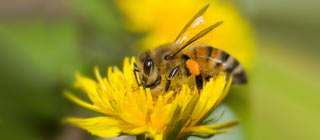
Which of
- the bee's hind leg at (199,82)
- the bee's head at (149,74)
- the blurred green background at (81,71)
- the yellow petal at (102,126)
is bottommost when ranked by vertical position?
the yellow petal at (102,126)

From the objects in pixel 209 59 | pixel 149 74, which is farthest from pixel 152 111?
pixel 209 59

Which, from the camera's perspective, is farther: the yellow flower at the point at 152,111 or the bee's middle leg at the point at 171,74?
the bee's middle leg at the point at 171,74

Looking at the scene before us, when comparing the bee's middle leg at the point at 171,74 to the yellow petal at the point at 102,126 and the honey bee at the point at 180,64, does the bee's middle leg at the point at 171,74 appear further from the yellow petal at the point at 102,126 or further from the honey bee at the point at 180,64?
the yellow petal at the point at 102,126

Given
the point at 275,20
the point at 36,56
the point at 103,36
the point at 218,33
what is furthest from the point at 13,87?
the point at 275,20

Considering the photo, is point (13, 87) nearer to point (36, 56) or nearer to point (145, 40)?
point (36, 56)

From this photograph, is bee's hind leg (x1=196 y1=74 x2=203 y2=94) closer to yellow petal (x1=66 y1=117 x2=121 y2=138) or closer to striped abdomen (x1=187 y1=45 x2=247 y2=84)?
striped abdomen (x1=187 y1=45 x2=247 y2=84)

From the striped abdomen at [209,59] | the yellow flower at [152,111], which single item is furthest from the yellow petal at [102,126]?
the striped abdomen at [209,59]
